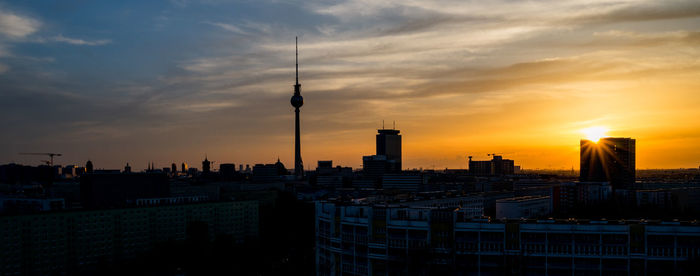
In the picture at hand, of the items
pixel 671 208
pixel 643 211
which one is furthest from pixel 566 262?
pixel 671 208

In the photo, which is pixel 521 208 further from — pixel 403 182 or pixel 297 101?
pixel 297 101

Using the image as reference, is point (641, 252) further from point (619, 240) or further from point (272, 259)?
point (272, 259)

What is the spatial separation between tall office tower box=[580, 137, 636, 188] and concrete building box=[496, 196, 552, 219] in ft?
213

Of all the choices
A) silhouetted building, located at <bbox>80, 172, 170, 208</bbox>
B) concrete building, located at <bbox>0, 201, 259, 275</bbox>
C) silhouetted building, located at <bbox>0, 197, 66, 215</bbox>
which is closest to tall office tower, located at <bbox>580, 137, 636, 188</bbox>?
silhouetted building, located at <bbox>80, 172, 170, 208</bbox>

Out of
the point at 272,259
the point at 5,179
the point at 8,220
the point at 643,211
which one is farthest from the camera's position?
the point at 5,179

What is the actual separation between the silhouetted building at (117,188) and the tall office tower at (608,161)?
10162 centimetres

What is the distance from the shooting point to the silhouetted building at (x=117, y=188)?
8006cm

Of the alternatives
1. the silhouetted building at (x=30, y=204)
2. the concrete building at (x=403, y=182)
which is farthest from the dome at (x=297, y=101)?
the silhouetted building at (x=30, y=204)

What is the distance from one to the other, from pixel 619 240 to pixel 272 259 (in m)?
32.8

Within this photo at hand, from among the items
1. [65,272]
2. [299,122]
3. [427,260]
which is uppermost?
[299,122]

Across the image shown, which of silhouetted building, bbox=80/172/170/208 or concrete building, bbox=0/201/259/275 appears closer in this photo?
concrete building, bbox=0/201/259/275

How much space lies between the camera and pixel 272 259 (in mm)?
55781

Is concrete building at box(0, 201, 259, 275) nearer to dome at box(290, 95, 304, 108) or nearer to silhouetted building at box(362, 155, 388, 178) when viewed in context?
dome at box(290, 95, 304, 108)

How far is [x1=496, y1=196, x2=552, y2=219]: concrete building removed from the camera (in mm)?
74938
